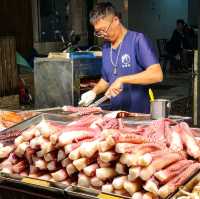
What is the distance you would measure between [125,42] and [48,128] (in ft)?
6.22

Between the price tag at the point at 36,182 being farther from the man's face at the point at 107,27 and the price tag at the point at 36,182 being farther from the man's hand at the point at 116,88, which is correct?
the man's face at the point at 107,27

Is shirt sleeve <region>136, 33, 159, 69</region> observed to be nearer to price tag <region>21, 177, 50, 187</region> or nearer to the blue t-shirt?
the blue t-shirt

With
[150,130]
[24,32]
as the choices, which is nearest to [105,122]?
[150,130]

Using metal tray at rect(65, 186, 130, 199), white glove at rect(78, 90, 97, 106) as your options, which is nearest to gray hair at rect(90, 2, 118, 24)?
white glove at rect(78, 90, 97, 106)

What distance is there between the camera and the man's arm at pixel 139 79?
12.9ft

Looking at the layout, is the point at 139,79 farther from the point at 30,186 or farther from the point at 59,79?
the point at 59,79

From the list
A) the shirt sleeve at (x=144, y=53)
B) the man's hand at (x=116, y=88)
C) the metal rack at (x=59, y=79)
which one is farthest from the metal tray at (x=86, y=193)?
the metal rack at (x=59, y=79)

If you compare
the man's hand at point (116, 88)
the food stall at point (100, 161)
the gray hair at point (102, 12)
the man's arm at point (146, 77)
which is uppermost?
the gray hair at point (102, 12)

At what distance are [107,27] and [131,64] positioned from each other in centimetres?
44

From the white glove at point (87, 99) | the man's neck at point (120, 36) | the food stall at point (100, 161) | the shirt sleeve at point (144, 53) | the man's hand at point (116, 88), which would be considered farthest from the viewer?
the white glove at point (87, 99)

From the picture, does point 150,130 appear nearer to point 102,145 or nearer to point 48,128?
point 102,145

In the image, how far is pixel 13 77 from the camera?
875cm

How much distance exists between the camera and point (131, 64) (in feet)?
13.7

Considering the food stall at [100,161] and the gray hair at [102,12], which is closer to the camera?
the food stall at [100,161]
